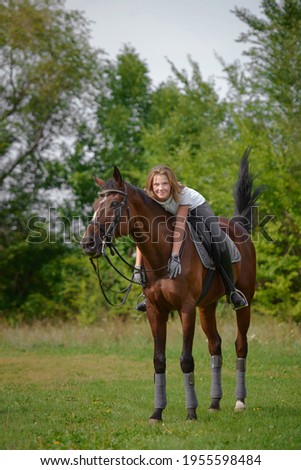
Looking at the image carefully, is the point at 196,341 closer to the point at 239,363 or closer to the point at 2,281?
the point at 239,363

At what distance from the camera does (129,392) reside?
9953 mm

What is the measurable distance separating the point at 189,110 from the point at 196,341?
1451 cm

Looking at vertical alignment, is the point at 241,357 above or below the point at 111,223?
below

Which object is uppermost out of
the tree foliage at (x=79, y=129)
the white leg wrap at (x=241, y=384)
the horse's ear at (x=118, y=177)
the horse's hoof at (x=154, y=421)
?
the tree foliage at (x=79, y=129)

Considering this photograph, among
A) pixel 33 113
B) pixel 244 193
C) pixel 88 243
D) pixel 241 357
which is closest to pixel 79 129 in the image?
pixel 33 113

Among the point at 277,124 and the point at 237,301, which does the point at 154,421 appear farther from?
the point at 277,124

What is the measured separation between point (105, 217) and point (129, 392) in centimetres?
410

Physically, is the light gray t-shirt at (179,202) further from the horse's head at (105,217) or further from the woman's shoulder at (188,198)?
the horse's head at (105,217)

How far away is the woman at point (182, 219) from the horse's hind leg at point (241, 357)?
0.49 meters

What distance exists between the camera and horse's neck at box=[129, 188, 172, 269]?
709 centimetres

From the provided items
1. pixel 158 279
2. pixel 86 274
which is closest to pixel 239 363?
pixel 158 279

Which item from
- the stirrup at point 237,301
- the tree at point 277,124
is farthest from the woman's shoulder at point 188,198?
the tree at point 277,124

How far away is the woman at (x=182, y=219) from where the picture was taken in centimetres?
730

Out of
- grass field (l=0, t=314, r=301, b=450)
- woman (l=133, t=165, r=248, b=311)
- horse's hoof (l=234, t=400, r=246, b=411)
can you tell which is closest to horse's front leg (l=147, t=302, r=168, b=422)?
grass field (l=0, t=314, r=301, b=450)
